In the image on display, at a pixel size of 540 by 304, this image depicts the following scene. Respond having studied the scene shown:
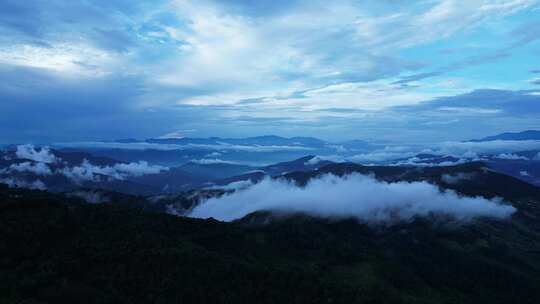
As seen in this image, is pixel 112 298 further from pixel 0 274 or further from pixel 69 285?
pixel 0 274

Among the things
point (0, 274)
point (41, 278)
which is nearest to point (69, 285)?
point (41, 278)

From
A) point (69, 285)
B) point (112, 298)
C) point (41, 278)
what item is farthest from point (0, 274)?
point (112, 298)

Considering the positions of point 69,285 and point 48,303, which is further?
point 69,285

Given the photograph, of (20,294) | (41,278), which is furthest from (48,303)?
(41,278)

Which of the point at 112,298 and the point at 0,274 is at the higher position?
the point at 0,274

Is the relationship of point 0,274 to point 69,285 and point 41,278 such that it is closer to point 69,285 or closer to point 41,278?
point 41,278

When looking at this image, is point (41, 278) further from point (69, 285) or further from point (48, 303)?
point (48, 303)

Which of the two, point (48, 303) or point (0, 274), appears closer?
point (48, 303)
